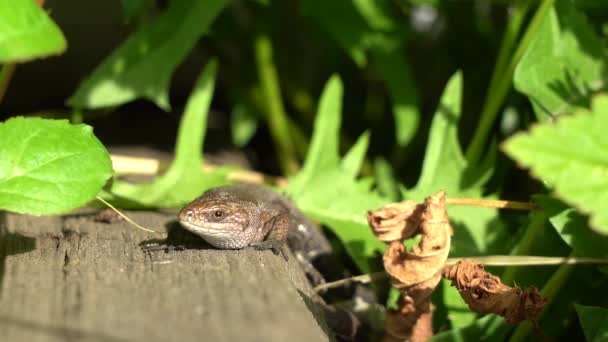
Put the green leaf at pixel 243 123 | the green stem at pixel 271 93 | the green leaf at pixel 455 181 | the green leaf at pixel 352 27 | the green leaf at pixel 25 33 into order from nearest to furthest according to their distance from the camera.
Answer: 1. the green leaf at pixel 25 33
2. the green leaf at pixel 455 181
3. the green leaf at pixel 352 27
4. the green stem at pixel 271 93
5. the green leaf at pixel 243 123

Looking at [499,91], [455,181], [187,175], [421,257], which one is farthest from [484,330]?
[187,175]

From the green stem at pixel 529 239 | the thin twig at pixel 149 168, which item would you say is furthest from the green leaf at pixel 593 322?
the thin twig at pixel 149 168

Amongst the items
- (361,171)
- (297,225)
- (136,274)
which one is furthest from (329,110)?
(136,274)

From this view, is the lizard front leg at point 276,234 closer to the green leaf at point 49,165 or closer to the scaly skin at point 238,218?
the scaly skin at point 238,218

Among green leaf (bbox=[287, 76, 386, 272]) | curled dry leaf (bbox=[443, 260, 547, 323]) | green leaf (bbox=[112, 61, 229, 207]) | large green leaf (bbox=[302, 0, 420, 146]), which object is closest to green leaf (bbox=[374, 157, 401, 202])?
large green leaf (bbox=[302, 0, 420, 146])

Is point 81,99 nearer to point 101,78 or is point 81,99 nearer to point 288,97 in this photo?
point 101,78
